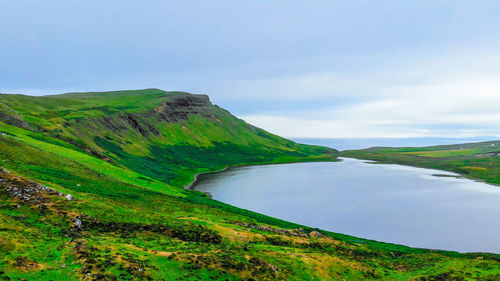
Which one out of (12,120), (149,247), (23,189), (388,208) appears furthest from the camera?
(12,120)

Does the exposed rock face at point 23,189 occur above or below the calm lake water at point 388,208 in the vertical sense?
above

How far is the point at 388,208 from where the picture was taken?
274 feet

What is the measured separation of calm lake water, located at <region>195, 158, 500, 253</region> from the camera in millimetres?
61328

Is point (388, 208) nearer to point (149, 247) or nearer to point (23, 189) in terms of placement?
point (149, 247)

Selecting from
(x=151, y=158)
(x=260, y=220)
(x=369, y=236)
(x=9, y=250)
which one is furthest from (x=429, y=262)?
(x=151, y=158)

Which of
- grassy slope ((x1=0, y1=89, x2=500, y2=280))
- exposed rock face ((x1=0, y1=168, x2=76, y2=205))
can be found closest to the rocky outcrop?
grassy slope ((x1=0, y1=89, x2=500, y2=280))

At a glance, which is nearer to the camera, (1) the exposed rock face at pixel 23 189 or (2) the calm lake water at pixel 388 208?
(1) the exposed rock face at pixel 23 189

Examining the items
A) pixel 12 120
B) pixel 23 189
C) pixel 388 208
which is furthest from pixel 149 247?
pixel 12 120

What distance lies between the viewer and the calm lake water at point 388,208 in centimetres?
6133

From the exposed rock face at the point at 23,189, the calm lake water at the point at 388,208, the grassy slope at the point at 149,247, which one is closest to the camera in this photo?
the grassy slope at the point at 149,247

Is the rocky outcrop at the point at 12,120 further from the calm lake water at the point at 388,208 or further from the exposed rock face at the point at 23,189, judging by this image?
the exposed rock face at the point at 23,189

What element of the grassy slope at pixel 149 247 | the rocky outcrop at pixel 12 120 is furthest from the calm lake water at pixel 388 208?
the rocky outcrop at pixel 12 120

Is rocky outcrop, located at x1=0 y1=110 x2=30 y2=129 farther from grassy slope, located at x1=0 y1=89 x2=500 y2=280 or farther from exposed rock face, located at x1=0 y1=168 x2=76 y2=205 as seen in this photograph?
exposed rock face, located at x1=0 y1=168 x2=76 y2=205

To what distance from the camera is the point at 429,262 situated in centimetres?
4294
